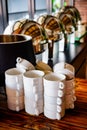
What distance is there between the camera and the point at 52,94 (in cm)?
74

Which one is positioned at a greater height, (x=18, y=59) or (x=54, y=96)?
(x=18, y=59)

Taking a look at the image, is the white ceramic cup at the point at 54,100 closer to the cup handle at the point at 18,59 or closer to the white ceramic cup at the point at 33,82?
the white ceramic cup at the point at 33,82

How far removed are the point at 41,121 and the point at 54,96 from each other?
0.38ft

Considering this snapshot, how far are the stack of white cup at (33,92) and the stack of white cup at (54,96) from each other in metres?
0.02

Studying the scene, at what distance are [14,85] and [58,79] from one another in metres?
0.17

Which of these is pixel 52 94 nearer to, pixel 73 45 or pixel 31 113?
pixel 31 113

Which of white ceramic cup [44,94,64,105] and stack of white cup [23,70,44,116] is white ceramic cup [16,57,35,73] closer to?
stack of white cup [23,70,44,116]

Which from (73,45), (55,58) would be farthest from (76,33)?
(55,58)

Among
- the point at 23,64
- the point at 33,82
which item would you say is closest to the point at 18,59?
the point at 23,64

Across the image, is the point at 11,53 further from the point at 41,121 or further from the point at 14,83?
the point at 41,121

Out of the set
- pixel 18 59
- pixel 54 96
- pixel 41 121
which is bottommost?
pixel 41 121

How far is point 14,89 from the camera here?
81 centimetres

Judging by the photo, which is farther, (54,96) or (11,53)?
(11,53)

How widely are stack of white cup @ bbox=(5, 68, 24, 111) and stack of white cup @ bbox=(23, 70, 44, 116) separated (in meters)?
0.03
